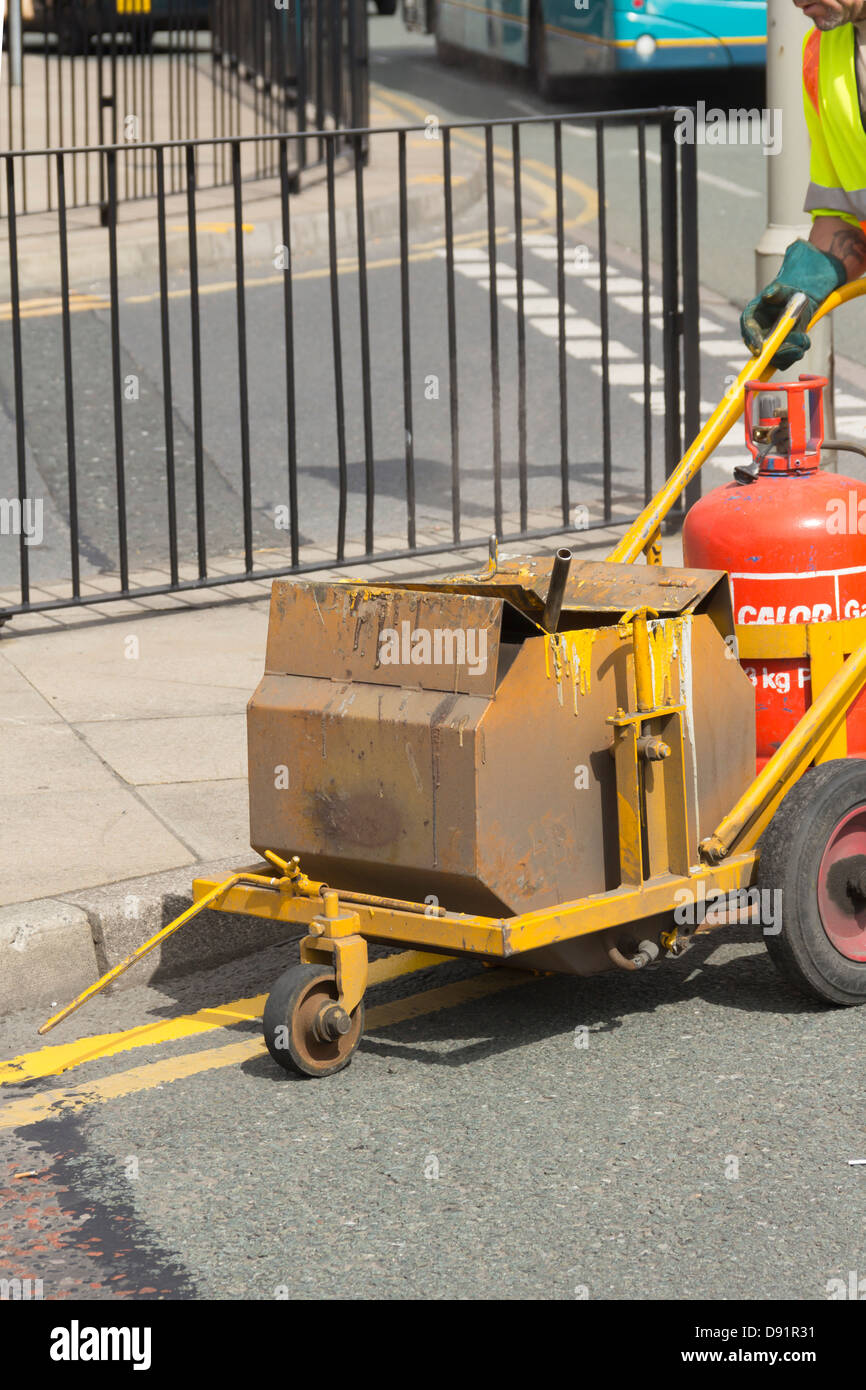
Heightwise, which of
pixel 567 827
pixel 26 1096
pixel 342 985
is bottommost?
pixel 26 1096

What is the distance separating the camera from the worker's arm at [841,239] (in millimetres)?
5156

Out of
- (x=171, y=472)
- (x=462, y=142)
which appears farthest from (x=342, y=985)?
(x=462, y=142)

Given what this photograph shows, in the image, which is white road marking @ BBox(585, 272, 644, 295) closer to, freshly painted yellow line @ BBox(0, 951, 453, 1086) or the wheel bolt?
freshly painted yellow line @ BBox(0, 951, 453, 1086)

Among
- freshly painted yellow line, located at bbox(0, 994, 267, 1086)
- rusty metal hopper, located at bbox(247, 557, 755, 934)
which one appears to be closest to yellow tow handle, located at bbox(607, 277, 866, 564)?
rusty metal hopper, located at bbox(247, 557, 755, 934)

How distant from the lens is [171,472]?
7734mm

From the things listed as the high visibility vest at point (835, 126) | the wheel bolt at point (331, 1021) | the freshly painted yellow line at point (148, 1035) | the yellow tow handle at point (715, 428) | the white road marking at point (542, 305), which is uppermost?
the high visibility vest at point (835, 126)

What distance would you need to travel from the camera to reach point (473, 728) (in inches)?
161

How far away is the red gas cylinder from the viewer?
15.6ft

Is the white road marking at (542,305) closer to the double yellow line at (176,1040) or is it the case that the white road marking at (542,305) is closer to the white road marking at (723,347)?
the white road marking at (723,347)

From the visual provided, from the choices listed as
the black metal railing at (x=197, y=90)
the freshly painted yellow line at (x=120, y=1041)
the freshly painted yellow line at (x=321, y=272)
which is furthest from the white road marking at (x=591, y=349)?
the freshly painted yellow line at (x=120, y=1041)

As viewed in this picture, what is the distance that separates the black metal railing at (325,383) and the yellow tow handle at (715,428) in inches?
106

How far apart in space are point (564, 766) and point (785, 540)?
87 centimetres
